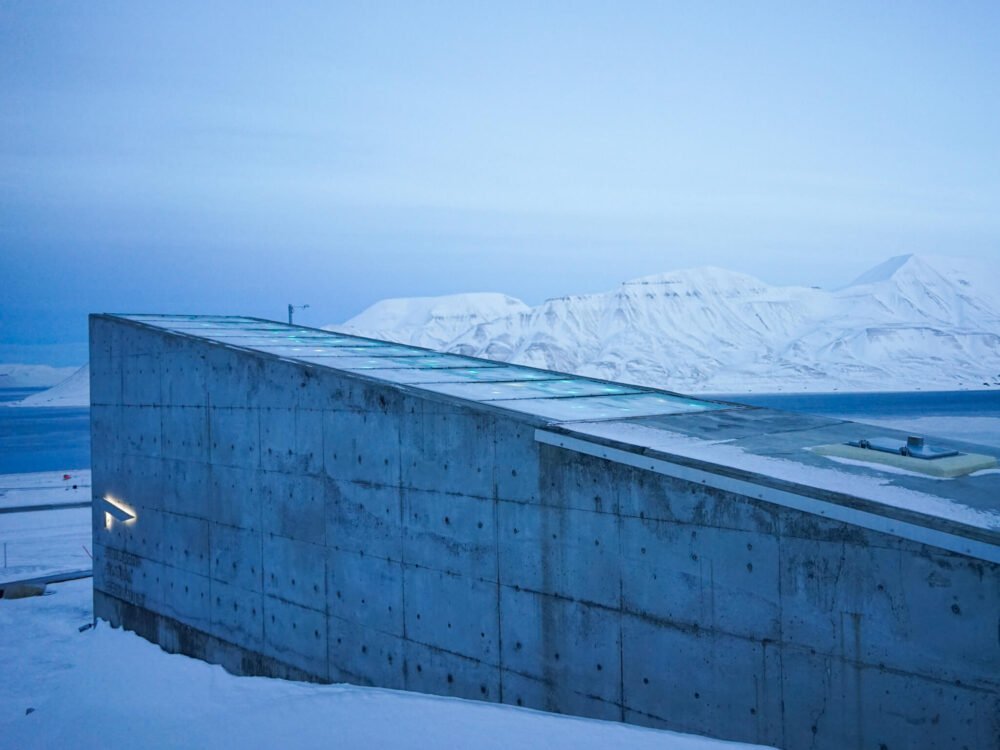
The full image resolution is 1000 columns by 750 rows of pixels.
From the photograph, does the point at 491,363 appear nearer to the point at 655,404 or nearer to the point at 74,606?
the point at 655,404

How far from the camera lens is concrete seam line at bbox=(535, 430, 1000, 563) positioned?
5867 mm

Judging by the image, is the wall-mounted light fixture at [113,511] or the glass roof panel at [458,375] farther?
the wall-mounted light fixture at [113,511]

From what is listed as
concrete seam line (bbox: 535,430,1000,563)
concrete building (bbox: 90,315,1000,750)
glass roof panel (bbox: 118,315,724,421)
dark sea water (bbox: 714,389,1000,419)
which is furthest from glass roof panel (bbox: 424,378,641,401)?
dark sea water (bbox: 714,389,1000,419)

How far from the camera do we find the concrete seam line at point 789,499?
5867 mm

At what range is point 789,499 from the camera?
22.2 ft

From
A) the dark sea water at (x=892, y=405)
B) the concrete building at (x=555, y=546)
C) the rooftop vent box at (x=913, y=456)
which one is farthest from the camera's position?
the dark sea water at (x=892, y=405)

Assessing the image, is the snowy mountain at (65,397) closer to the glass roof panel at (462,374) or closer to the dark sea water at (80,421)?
the dark sea water at (80,421)

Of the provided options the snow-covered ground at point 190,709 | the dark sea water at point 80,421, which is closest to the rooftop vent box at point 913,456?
the snow-covered ground at point 190,709

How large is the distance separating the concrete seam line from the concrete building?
0.02 metres

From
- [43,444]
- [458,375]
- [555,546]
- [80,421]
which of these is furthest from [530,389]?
[80,421]

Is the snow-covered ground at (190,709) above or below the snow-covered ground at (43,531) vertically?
above

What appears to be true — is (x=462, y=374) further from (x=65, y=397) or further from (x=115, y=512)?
(x=65, y=397)

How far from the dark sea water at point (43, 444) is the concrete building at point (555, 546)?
44454 millimetres

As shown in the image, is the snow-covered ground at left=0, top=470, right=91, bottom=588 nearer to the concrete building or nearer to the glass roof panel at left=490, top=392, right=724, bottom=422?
the concrete building
